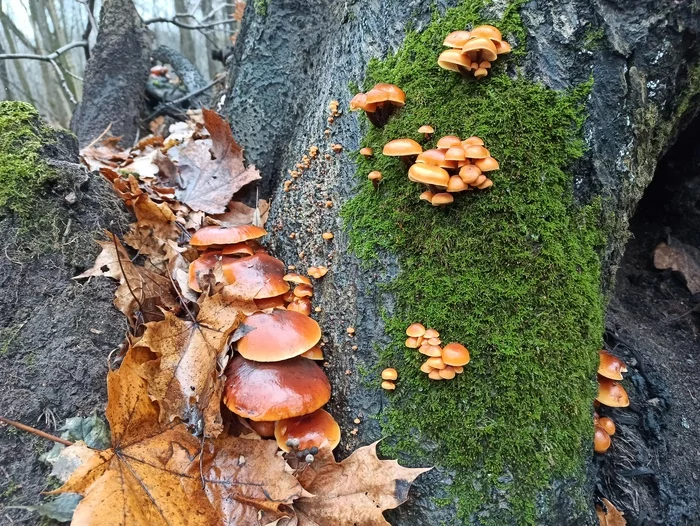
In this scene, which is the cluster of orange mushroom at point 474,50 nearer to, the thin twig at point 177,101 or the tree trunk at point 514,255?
the tree trunk at point 514,255

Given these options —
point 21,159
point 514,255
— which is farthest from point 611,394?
point 21,159

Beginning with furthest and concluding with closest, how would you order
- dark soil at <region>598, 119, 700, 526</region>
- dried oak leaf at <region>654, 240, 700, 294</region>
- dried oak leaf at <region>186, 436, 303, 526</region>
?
dried oak leaf at <region>654, 240, 700, 294</region>, dark soil at <region>598, 119, 700, 526</region>, dried oak leaf at <region>186, 436, 303, 526</region>

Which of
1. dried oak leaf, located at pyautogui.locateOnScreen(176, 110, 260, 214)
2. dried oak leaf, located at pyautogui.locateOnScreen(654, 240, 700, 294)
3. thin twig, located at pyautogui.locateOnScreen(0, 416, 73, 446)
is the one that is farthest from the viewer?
dried oak leaf, located at pyautogui.locateOnScreen(654, 240, 700, 294)

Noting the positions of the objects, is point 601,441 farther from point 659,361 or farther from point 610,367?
point 659,361

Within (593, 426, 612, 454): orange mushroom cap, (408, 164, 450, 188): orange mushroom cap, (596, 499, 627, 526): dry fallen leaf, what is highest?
(408, 164, 450, 188): orange mushroom cap

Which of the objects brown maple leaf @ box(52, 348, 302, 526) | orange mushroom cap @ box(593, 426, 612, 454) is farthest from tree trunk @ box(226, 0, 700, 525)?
brown maple leaf @ box(52, 348, 302, 526)

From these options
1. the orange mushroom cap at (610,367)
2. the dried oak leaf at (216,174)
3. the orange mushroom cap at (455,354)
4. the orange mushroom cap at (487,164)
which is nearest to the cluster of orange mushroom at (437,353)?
the orange mushroom cap at (455,354)

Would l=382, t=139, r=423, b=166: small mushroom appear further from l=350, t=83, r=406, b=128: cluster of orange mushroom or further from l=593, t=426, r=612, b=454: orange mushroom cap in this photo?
l=593, t=426, r=612, b=454: orange mushroom cap
